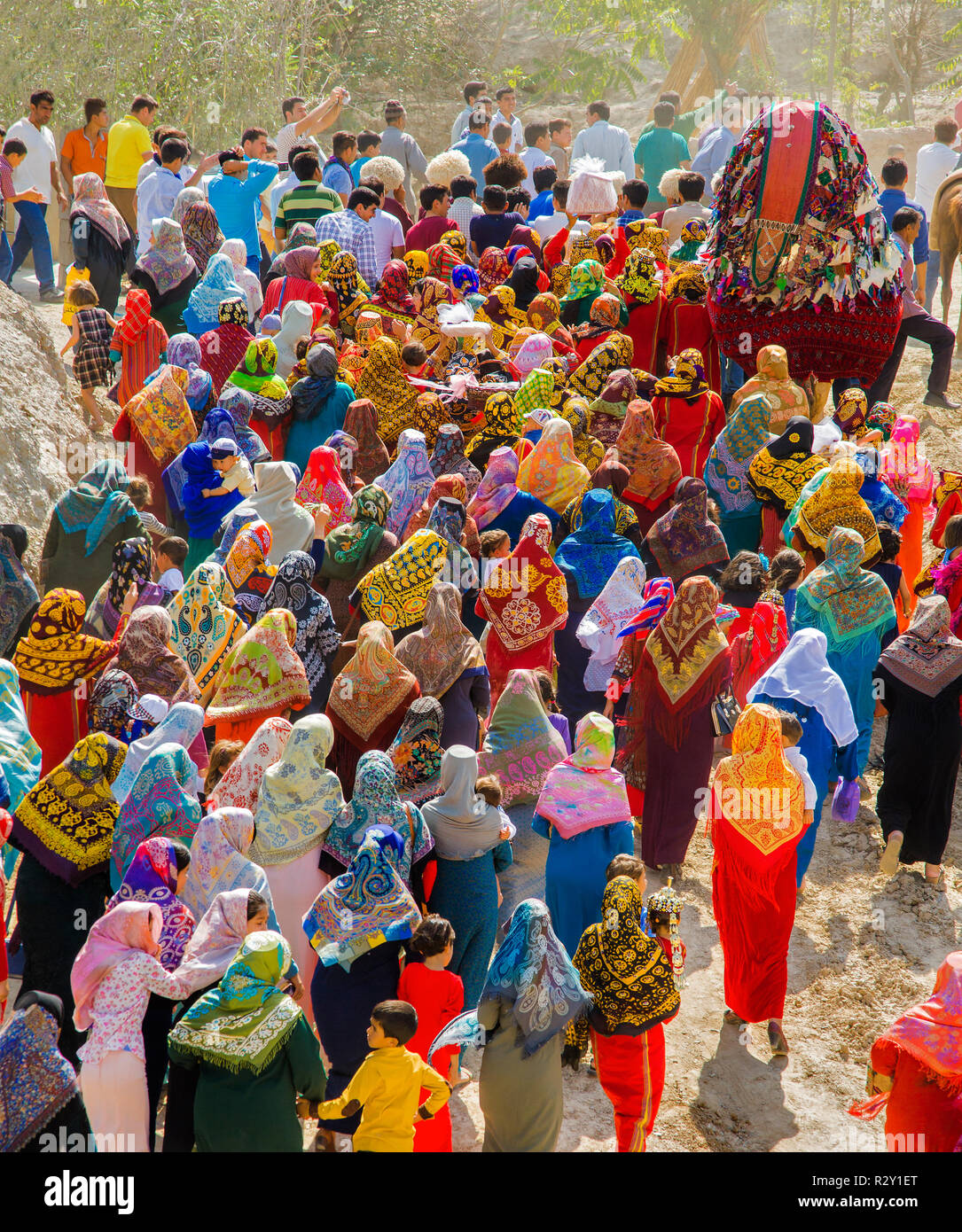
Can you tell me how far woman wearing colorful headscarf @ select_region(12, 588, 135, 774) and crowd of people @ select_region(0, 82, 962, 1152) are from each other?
17mm

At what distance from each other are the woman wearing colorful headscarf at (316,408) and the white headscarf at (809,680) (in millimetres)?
3383

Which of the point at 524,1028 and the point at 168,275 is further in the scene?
the point at 168,275

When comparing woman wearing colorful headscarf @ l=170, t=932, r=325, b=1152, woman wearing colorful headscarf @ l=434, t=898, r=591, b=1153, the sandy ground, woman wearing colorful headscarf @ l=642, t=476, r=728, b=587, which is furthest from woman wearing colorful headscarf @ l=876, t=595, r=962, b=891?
woman wearing colorful headscarf @ l=170, t=932, r=325, b=1152

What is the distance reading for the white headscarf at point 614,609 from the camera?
5949 mm

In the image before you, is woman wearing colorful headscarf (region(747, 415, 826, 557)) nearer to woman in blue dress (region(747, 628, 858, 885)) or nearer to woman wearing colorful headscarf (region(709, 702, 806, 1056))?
woman in blue dress (region(747, 628, 858, 885))

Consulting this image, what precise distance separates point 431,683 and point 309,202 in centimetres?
633

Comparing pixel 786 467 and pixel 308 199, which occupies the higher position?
pixel 308 199

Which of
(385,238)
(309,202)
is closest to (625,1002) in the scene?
(385,238)

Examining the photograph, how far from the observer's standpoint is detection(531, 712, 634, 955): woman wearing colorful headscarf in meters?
4.62

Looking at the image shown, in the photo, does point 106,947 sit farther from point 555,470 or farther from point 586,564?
point 555,470

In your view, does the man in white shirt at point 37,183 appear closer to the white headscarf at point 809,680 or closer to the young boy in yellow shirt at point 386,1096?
the white headscarf at point 809,680

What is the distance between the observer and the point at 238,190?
10852 millimetres

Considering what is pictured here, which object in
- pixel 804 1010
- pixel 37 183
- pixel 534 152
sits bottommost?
pixel 804 1010
